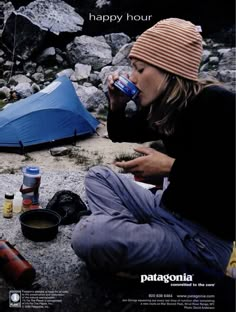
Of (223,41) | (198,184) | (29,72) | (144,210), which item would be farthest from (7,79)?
(198,184)

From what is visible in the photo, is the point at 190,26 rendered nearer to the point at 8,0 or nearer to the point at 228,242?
the point at 228,242

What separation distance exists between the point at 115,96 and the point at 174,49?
309 millimetres

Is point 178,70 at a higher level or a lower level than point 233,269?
higher

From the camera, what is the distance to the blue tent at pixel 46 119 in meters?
2.99

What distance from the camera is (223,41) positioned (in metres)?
1.89

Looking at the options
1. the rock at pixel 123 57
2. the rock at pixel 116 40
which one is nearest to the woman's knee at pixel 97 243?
the rock at pixel 116 40

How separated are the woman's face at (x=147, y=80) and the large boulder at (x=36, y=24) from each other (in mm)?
630

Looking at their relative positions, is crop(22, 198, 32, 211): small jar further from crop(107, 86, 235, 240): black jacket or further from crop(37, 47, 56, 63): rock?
crop(37, 47, 56, 63): rock

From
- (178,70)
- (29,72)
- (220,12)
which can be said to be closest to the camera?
(178,70)

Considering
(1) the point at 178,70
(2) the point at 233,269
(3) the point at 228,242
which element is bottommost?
(2) the point at 233,269

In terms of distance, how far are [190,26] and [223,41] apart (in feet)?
2.14

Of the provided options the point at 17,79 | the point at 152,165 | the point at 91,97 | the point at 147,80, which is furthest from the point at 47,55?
the point at 152,165

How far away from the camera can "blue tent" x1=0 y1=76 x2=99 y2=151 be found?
2.99 m

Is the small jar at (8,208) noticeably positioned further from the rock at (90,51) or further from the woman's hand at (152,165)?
the rock at (90,51)
